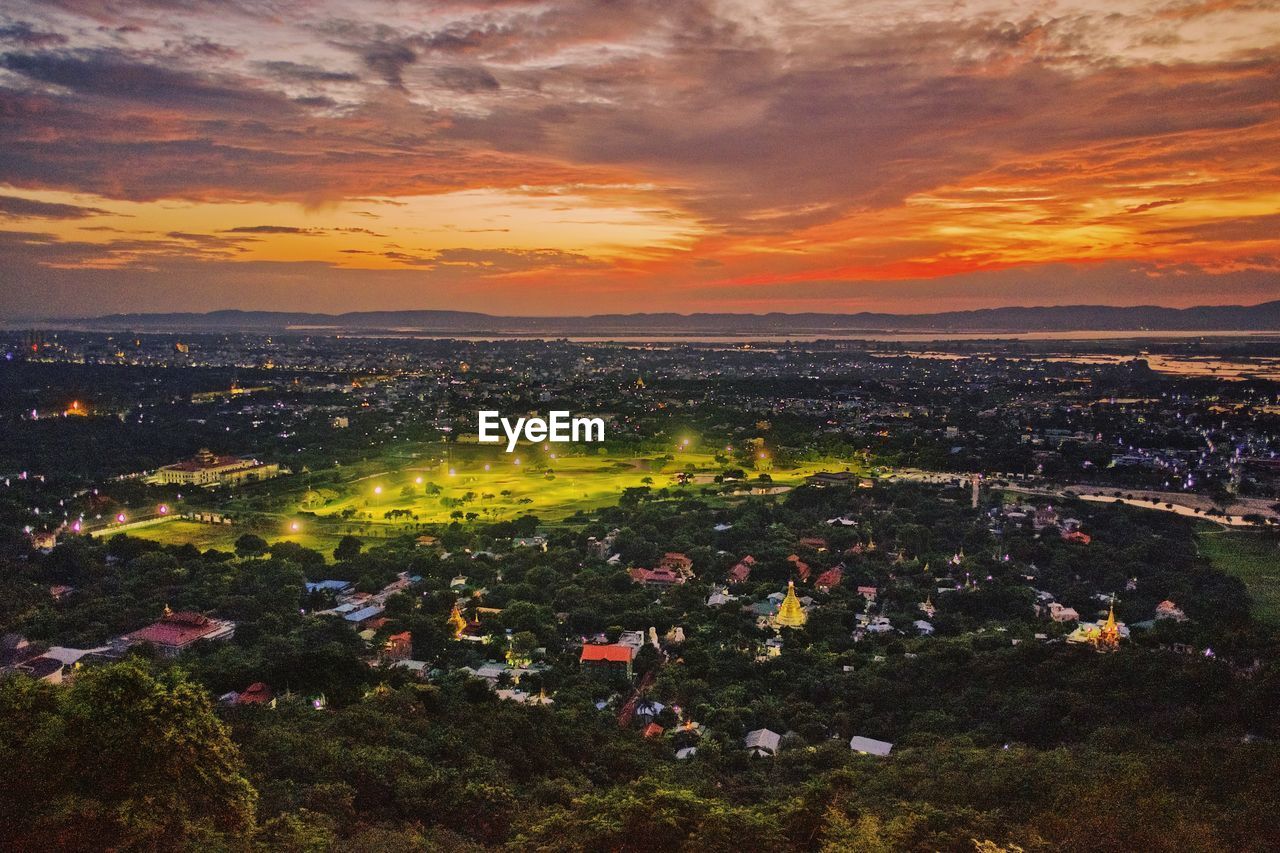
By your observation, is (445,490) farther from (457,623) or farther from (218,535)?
(457,623)

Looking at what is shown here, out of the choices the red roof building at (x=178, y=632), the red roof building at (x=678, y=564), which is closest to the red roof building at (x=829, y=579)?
the red roof building at (x=678, y=564)

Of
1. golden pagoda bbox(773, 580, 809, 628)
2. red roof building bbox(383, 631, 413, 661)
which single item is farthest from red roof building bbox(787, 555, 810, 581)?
red roof building bbox(383, 631, 413, 661)

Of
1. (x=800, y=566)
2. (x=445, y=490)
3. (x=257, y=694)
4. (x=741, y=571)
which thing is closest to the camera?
(x=257, y=694)

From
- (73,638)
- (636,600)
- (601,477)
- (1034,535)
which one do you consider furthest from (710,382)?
(73,638)

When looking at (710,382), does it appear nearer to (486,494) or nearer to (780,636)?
(486,494)

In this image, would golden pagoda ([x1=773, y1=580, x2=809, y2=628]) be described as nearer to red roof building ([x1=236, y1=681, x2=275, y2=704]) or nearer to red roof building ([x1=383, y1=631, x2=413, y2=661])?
red roof building ([x1=383, y1=631, x2=413, y2=661])

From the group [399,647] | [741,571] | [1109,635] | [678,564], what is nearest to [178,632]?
[399,647]
